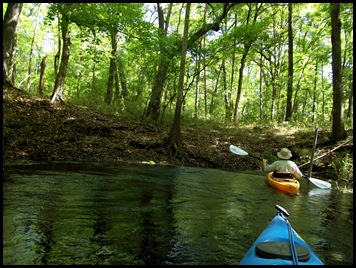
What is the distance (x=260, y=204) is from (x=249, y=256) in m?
3.66

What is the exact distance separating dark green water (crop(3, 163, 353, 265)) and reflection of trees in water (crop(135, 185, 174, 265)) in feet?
0.04

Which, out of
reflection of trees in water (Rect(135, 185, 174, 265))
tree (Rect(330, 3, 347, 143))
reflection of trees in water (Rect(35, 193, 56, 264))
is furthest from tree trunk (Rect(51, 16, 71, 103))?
tree (Rect(330, 3, 347, 143))

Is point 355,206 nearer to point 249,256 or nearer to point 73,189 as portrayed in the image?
point 249,256

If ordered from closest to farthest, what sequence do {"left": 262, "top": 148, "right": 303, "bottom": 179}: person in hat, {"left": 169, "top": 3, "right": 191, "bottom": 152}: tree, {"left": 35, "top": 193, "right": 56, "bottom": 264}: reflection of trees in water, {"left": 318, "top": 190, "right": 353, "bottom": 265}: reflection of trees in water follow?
{"left": 35, "top": 193, "right": 56, "bottom": 264}: reflection of trees in water, {"left": 318, "top": 190, "right": 353, "bottom": 265}: reflection of trees in water, {"left": 262, "top": 148, "right": 303, "bottom": 179}: person in hat, {"left": 169, "top": 3, "right": 191, "bottom": 152}: tree

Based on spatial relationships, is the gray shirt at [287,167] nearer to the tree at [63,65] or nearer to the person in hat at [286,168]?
the person in hat at [286,168]

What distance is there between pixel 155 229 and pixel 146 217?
533mm

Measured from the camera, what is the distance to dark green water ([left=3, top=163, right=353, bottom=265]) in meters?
3.28

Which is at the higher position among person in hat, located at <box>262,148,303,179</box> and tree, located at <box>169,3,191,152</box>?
tree, located at <box>169,3,191,152</box>

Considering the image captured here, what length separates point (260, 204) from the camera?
238 inches

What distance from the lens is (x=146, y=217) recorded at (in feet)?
15.0

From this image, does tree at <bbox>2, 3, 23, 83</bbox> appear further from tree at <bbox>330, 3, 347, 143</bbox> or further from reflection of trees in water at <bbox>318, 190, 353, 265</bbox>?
tree at <bbox>330, 3, 347, 143</bbox>

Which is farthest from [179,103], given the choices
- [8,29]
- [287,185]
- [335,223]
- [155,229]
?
[155,229]

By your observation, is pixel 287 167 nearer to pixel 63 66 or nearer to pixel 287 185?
pixel 287 185

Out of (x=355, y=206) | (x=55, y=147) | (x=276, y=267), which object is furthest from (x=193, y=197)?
(x=55, y=147)
